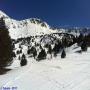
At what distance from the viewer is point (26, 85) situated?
18781mm

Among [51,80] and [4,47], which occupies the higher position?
[4,47]

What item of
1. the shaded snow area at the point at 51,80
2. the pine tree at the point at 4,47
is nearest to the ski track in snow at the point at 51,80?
the shaded snow area at the point at 51,80

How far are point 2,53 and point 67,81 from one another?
17.1 metres

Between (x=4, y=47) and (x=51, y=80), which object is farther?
(x=4, y=47)

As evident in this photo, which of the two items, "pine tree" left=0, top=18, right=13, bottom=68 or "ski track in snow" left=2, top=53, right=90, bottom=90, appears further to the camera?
"pine tree" left=0, top=18, right=13, bottom=68

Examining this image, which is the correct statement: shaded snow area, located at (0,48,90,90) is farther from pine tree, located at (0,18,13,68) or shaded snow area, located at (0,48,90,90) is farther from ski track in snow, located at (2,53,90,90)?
pine tree, located at (0,18,13,68)

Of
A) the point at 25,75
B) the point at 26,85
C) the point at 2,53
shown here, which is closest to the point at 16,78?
the point at 25,75

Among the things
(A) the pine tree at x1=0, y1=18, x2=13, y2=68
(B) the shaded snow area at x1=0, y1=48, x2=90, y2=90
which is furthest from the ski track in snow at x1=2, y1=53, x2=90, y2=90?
(A) the pine tree at x1=0, y1=18, x2=13, y2=68

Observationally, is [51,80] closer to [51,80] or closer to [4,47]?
[51,80]

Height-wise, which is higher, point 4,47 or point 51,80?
point 4,47

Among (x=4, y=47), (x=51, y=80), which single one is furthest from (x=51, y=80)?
(x=4, y=47)

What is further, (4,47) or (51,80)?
(4,47)

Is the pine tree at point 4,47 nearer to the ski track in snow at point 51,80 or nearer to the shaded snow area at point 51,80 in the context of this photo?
the ski track in snow at point 51,80

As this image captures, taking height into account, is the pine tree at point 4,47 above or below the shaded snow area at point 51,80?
above
